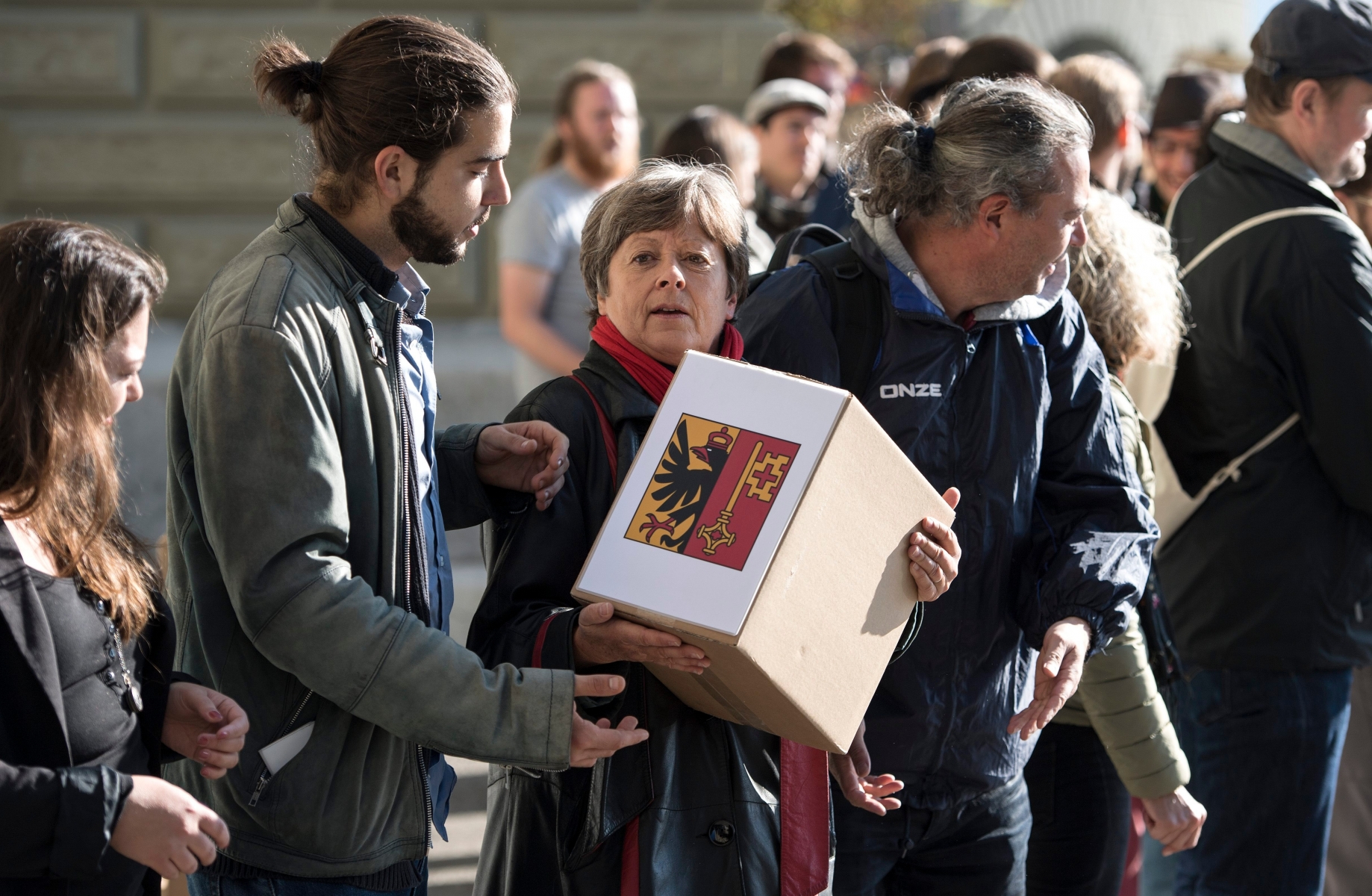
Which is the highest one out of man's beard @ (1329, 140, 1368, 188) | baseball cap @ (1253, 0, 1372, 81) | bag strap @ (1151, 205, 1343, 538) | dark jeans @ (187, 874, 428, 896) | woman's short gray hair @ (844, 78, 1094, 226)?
baseball cap @ (1253, 0, 1372, 81)

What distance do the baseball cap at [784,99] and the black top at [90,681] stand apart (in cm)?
369

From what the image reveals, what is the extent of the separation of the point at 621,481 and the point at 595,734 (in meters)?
0.38

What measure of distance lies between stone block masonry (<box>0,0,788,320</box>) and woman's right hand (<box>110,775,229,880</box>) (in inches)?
202

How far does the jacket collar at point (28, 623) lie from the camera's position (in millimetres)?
1588

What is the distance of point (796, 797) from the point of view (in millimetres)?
2051

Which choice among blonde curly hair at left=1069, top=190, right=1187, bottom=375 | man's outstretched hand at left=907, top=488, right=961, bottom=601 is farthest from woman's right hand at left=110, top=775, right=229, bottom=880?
blonde curly hair at left=1069, top=190, right=1187, bottom=375

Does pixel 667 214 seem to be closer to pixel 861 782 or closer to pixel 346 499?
pixel 346 499

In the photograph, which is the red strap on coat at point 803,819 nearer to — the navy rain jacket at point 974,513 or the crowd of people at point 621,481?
the crowd of people at point 621,481

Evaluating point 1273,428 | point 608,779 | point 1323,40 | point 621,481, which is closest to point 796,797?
point 608,779

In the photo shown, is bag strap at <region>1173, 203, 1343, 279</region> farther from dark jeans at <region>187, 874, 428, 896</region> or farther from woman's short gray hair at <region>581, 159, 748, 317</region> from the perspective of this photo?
dark jeans at <region>187, 874, 428, 896</region>

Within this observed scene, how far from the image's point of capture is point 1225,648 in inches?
119

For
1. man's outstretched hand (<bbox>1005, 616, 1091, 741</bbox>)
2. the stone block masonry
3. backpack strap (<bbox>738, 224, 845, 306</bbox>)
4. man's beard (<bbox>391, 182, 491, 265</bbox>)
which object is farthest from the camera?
the stone block masonry

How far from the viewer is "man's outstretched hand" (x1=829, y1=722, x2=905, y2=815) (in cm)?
217

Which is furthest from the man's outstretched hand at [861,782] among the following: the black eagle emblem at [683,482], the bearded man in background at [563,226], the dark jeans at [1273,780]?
the bearded man in background at [563,226]
